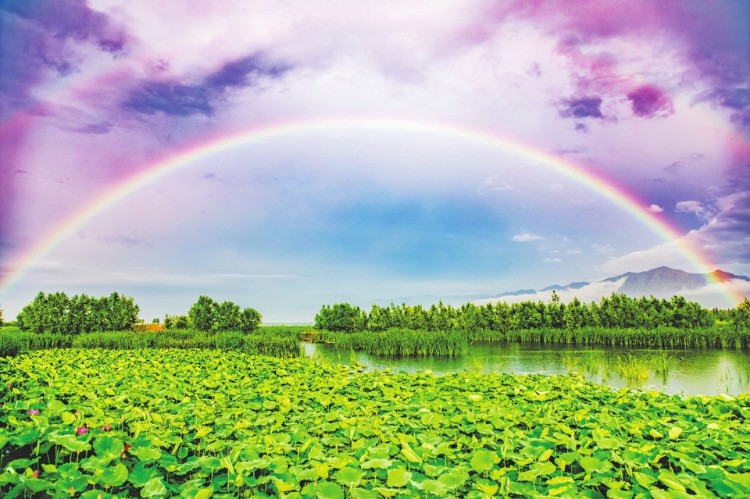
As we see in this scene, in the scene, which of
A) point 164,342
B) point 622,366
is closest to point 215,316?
point 164,342

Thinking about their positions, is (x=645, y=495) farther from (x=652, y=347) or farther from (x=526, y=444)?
(x=652, y=347)

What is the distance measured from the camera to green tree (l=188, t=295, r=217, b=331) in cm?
2575

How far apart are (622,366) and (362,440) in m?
13.3

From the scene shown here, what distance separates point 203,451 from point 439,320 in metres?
32.2

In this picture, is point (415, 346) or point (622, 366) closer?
point (622, 366)

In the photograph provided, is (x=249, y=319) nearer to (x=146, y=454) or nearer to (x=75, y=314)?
(x=75, y=314)

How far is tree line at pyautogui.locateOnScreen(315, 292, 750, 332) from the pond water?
31.6 feet

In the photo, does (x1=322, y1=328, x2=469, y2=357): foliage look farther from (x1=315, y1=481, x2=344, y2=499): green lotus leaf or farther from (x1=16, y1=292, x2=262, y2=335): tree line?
(x1=315, y1=481, x2=344, y2=499): green lotus leaf

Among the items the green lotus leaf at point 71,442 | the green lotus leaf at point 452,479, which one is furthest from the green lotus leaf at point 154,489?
the green lotus leaf at point 452,479

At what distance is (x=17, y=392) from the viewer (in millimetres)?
5547

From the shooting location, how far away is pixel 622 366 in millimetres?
14758

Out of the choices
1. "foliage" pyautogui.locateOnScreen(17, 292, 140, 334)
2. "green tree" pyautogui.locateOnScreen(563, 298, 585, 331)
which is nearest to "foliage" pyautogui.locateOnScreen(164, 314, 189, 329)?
"foliage" pyautogui.locateOnScreen(17, 292, 140, 334)

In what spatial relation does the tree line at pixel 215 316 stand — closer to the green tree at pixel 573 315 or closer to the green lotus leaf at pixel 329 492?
the green tree at pixel 573 315

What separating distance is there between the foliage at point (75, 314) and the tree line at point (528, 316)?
14.3 m
